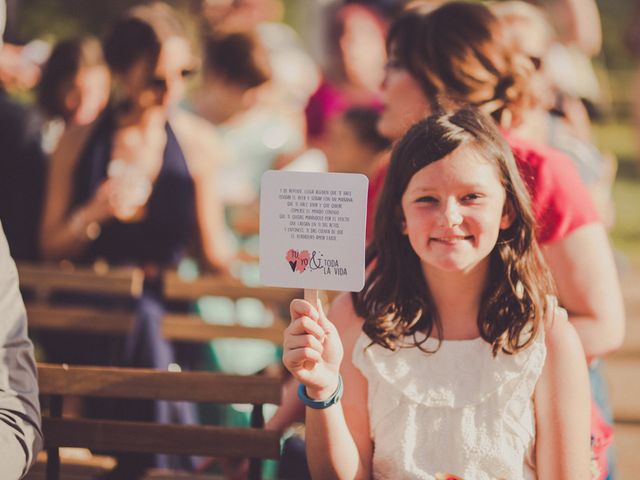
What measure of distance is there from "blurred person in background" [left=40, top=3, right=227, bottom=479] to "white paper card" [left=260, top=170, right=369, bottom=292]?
1.96m

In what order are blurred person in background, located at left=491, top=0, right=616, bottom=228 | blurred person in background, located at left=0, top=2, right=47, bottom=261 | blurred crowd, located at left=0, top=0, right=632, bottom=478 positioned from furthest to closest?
blurred person in background, located at left=0, top=2, right=47, bottom=261
blurred crowd, located at left=0, top=0, right=632, bottom=478
blurred person in background, located at left=491, top=0, right=616, bottom=228

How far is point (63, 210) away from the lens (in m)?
4.12

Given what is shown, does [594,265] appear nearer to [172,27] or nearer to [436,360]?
[436,360]

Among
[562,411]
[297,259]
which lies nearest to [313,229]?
[297,259]

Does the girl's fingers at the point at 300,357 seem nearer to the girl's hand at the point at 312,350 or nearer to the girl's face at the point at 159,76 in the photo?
the girl's hand at the point at 312,350

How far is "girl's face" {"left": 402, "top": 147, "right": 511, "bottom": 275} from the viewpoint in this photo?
220 cm

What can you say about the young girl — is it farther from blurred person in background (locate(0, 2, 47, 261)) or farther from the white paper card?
blurred person in background (locate(0, 2, 47, 261))

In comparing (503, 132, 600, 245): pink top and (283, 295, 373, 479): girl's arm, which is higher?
(503, 132, 600, 245): pink top

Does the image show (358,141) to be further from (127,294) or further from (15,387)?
(15,387)

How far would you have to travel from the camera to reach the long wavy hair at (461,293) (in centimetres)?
226

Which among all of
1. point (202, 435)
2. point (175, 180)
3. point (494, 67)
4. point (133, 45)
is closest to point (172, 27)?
point (133, 45)

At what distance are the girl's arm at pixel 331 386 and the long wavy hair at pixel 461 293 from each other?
8 cm

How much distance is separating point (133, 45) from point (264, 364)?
1.53m

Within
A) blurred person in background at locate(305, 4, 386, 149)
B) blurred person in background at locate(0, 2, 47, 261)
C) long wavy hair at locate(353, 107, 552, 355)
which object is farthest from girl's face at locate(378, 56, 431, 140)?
blurred person in background at locate(305, 4, 386, 149)
